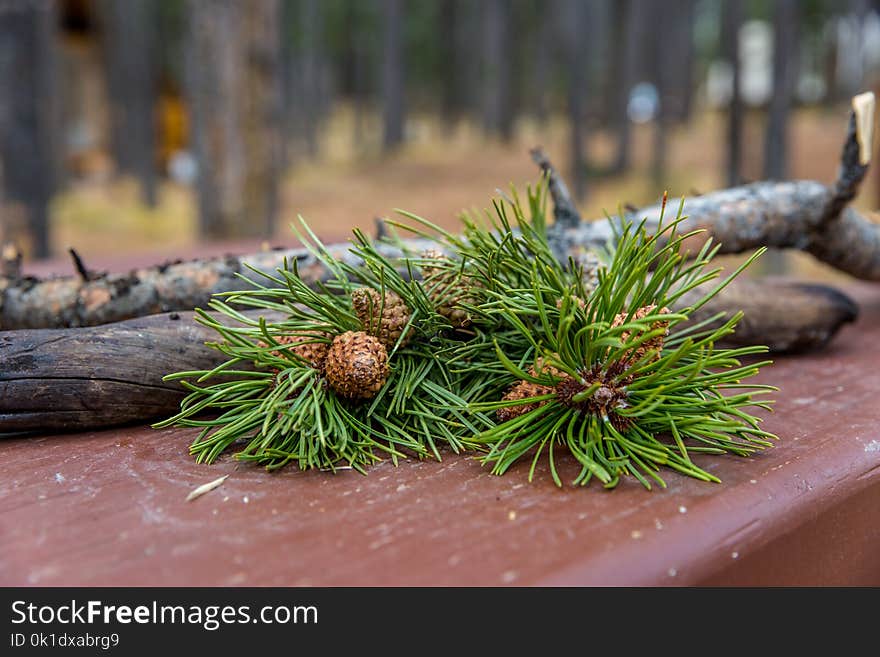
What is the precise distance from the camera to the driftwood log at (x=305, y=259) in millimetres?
1198

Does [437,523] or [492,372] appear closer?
[437,523]

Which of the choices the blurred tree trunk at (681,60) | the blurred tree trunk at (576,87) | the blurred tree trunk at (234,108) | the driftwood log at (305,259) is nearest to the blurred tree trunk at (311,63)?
the blurred tree trunk at (681,60)

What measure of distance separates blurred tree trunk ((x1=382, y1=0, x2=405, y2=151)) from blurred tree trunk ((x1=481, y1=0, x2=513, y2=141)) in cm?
163

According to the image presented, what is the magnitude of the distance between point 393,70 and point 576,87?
186 inches

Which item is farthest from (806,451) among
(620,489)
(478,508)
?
(478,508)

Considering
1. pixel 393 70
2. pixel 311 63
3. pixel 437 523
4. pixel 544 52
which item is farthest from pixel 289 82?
pixel 437 523

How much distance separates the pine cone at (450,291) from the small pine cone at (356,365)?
10 centimetres

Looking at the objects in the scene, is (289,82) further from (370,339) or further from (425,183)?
(370,339)

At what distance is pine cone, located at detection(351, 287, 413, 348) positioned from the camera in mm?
837

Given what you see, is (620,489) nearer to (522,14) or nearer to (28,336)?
(28,336)

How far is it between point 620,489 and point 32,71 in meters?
4.18

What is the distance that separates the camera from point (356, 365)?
0.78m

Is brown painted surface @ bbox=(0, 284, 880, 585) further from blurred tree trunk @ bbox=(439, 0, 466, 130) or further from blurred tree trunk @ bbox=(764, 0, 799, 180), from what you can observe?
blurred tree trunk @ bbox=(439, 0, 466, 130)

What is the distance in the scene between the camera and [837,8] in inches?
601
